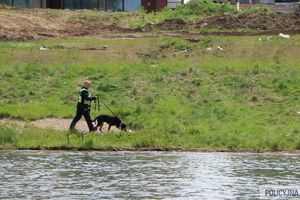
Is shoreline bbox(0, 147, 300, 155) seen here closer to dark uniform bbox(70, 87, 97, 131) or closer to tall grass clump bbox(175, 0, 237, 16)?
dark uniform bbox(70, 87, 97, 131)

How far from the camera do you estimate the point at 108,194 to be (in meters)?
18.6

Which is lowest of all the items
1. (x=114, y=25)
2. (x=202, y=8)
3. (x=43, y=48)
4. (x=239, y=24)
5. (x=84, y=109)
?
(x=84, y=109)

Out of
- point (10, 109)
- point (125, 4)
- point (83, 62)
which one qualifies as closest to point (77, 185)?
point (10, 109)

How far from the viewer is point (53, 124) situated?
29328 mm

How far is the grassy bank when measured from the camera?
91.4ft

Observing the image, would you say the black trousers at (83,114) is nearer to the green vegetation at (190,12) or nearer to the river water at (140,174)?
the river water at (140,174)

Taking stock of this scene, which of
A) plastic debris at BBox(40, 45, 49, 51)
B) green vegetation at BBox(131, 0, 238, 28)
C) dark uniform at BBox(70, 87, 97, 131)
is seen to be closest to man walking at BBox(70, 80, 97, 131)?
dark uniform at BBox(70, 87, 97, 131)

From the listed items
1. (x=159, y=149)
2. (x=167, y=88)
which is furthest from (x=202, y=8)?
(x=159, y=149)

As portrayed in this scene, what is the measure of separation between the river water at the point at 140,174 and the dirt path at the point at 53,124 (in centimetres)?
316

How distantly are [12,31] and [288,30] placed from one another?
12820 mm

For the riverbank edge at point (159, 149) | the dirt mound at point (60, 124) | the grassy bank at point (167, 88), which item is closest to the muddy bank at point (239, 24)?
the grassy bank at point (167, 88)

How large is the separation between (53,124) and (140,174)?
8323mm

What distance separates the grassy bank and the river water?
1.90m

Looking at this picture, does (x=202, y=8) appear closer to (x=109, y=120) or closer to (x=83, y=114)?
(x=83, y=114)
